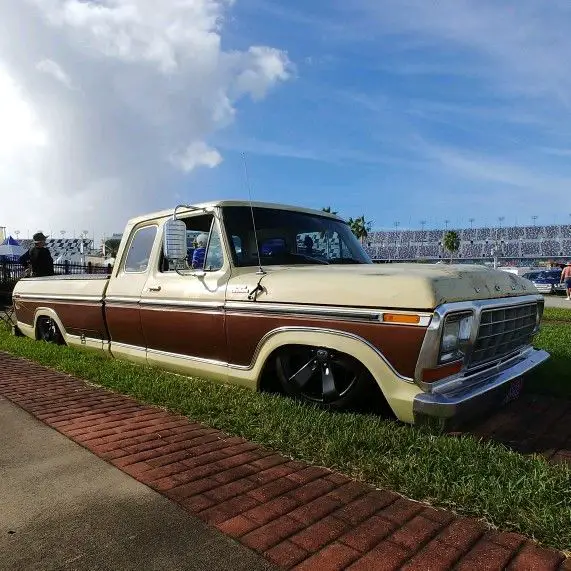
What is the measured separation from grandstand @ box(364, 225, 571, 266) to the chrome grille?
348 ft

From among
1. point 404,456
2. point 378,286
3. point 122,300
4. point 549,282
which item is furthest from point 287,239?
point 549,282

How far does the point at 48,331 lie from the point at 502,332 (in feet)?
19.8

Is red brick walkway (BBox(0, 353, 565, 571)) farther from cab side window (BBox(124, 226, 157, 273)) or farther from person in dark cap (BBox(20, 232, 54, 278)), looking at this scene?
person in dark cap (BBox(20, 232, 54, 278))

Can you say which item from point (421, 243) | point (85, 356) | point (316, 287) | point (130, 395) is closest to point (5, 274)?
point (85, 356)

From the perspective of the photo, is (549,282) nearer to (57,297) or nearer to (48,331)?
(48,331)

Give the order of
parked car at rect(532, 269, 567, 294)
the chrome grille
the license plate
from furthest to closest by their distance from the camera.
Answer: parked car at rect(532, 269, 567, 294) < the license plate < the chrome grille

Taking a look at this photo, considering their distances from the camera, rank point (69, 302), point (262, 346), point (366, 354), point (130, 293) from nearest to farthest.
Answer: point (366, 354), point (262, 346), point (130, 293), point (69, 302)

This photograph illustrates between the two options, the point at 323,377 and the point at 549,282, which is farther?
the point at 549,282

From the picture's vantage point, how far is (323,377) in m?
3.71

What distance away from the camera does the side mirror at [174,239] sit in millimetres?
4301

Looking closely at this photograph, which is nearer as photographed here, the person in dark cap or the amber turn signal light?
the amber turn signal light

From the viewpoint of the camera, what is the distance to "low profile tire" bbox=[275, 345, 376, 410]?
3.55 meters

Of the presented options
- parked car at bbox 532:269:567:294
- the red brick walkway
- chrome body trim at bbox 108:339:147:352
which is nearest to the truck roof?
chrome body trim at bbox 108:339:147:352

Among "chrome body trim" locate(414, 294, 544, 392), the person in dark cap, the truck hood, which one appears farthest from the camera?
the person in dark cap
